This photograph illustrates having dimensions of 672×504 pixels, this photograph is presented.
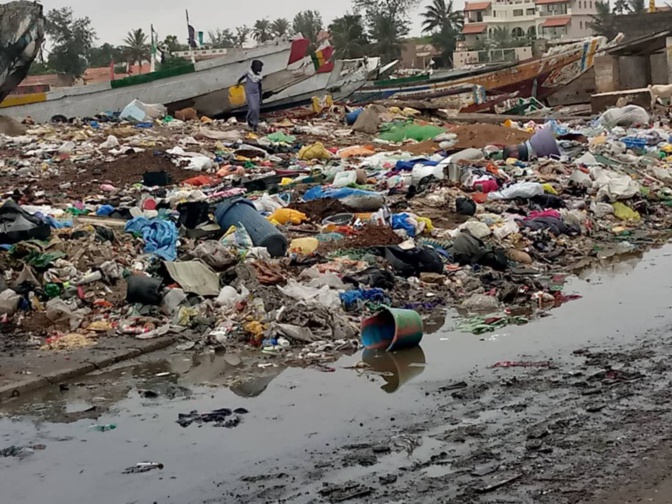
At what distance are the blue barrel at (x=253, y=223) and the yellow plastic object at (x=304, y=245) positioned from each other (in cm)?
19

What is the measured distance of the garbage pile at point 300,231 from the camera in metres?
7.73

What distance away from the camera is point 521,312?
7.98 metres

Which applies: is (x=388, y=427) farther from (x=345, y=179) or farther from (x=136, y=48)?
(x=136, y=48)

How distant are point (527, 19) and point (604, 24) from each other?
28.1m

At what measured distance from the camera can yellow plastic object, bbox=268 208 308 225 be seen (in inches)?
423

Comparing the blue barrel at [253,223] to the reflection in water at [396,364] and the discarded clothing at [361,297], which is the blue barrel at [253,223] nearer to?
the discarded clothing at [361,297]

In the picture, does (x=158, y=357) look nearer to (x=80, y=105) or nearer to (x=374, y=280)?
(x=374, y=280)

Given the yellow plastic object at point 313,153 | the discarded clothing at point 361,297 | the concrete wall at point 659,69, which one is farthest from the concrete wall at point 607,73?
the discarded clothing at point 361,297

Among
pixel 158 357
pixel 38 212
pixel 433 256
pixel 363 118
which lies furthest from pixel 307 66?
pixel 158 357

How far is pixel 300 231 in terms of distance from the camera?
10383 mm

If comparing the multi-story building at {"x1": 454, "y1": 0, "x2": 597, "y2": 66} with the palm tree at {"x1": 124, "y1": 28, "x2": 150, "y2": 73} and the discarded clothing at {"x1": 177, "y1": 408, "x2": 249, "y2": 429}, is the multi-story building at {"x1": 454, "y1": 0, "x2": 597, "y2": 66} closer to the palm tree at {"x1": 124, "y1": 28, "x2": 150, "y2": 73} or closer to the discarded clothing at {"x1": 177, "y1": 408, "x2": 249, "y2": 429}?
the palm tree at {"x1": 124, "y1": 28, "x2": 150, "y2": 73}

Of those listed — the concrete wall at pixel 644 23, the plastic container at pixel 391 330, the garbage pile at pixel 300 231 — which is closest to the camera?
the plastic container at pixel 391 330

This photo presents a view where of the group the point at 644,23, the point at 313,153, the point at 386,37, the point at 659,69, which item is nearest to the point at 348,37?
the point at 386,37

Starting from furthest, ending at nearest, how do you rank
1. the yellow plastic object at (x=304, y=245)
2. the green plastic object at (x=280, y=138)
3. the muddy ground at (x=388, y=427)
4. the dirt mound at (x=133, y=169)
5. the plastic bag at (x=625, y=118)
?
the plastic bag at (x=625, y=118) → the green plastic object at (x=280, y=138) → the dirt mound at (x=133, y=169) → the yellow plastic object at (x=304, y=245) → the muddy ground at (x=388, y=427)
